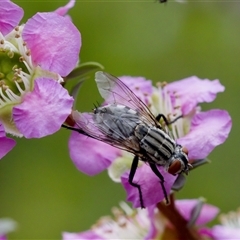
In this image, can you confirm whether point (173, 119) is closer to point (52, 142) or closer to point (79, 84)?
point (79, 84)

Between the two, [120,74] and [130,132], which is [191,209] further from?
[120,74]

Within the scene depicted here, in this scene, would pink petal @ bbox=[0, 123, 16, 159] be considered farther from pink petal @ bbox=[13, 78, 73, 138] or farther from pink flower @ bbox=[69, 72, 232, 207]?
pink flower @ bbox=[69, 72, 232, 207]

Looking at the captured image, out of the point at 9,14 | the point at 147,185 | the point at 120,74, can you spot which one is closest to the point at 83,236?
the point at 147,185

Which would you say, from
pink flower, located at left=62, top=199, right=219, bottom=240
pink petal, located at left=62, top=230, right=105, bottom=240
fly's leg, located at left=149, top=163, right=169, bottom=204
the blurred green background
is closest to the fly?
fly's leg, located at left=149, top=163, right=169, bottom=204

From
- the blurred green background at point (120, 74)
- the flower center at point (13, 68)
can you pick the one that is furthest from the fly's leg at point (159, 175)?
the blurred green background at point (120, 74)

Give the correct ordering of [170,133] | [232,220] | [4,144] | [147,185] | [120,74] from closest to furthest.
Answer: [4,144] → [147,185] → [170,133] → [232,220] → [120,74]

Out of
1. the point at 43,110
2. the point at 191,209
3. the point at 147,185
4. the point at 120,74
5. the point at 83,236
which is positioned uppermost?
the point at 43,110
